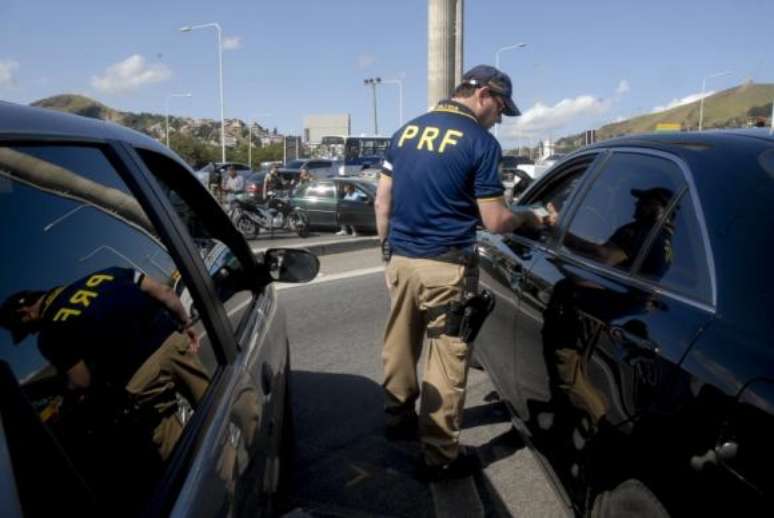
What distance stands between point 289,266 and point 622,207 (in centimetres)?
132

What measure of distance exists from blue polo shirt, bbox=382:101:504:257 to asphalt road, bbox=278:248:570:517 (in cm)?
111

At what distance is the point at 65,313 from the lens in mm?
1276

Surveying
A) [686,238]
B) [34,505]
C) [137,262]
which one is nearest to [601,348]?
[686,238]

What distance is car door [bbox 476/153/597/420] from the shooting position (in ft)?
10.6

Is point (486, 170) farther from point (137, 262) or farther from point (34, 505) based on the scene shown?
point (34, 505)

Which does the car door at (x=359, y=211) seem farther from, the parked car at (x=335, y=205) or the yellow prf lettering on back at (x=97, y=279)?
the yellow prf lettering on back at (x=97, y=279)

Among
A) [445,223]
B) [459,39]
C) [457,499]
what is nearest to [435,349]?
[445,223]

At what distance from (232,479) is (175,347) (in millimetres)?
338

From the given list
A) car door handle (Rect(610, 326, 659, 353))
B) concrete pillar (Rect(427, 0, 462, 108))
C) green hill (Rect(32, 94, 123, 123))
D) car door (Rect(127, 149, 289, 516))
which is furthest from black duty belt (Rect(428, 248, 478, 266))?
concrete pillar (Rect(427, 0, 462, 108))

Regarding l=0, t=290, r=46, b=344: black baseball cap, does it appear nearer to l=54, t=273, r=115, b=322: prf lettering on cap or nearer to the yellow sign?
l=54, t=273, r=115, b=322: prf lettering on cap

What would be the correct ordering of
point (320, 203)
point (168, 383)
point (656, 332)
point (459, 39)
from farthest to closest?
point (459, 39)
point (320, 203)
point (656, 332)
point (168, 383)

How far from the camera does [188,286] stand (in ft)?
6.11

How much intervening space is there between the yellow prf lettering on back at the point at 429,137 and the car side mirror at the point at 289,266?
81 centimetres

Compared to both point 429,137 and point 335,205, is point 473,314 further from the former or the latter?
point 335,205
